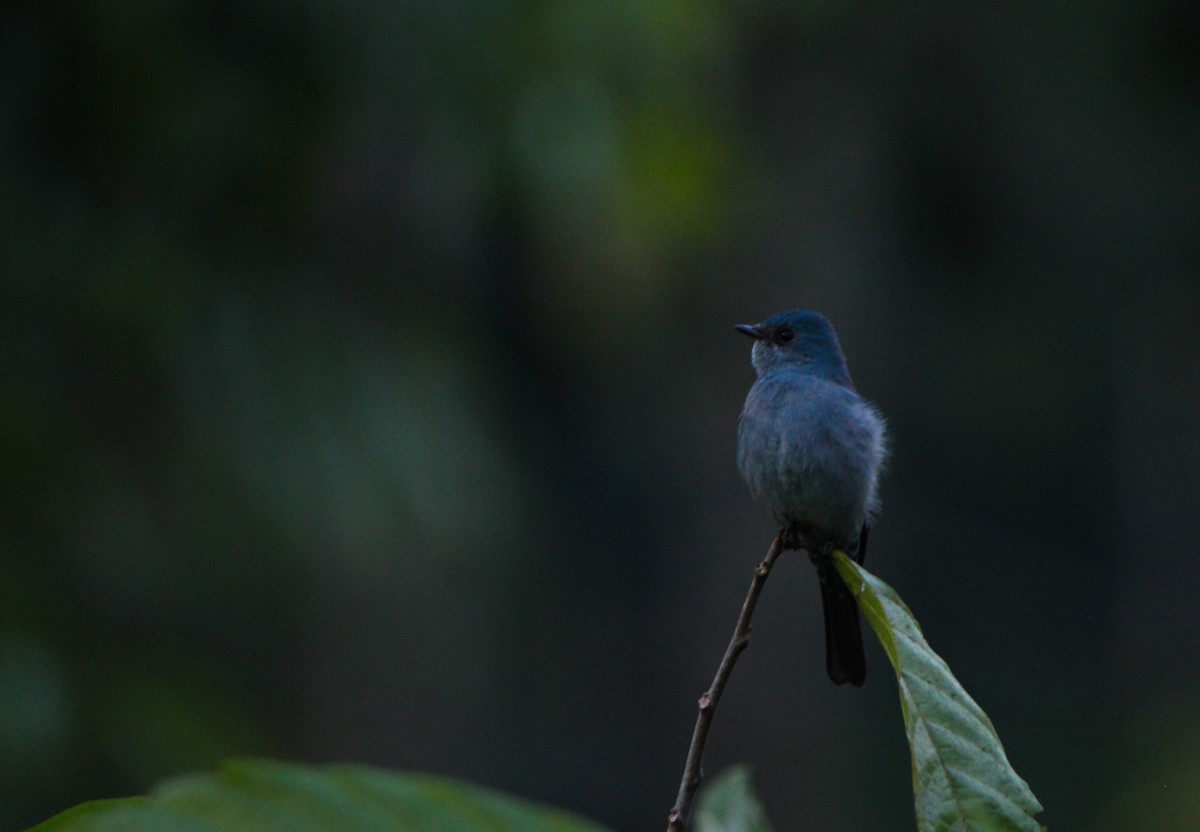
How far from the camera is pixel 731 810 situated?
129 centimetres

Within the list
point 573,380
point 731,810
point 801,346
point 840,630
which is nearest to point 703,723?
point 731,810

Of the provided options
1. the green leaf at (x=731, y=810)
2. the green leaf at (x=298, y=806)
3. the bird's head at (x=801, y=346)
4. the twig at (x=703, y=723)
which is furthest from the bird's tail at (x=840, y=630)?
the green leaf at (x=298, y=806)

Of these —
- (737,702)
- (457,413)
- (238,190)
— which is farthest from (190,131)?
(737,702)

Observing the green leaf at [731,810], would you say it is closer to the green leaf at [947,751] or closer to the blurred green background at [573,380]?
the green leaf at [947,751]

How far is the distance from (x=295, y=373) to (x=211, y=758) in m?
1.37

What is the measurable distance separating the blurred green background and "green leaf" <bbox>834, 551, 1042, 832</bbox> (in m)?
2.21

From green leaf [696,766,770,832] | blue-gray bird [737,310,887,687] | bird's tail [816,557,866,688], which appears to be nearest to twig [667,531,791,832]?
green leaf [696,766,770,832]

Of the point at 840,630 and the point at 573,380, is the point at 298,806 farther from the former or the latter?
the point at 573,380

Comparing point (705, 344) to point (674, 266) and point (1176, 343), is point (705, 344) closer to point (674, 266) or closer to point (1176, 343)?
point (674, 266)

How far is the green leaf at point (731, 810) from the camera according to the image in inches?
49.0

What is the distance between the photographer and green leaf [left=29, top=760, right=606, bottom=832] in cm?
65

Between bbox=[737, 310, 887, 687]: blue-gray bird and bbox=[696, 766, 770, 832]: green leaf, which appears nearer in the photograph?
bbox=[696, 766, 770, 832]: green leaf

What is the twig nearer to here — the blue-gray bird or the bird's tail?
the blue-gray bird

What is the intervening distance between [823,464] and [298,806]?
Result: 99.3 inches
